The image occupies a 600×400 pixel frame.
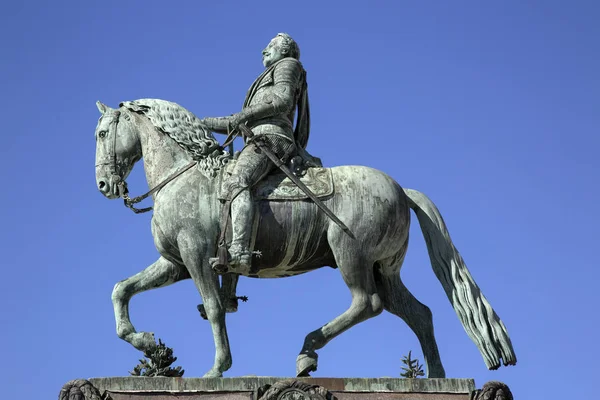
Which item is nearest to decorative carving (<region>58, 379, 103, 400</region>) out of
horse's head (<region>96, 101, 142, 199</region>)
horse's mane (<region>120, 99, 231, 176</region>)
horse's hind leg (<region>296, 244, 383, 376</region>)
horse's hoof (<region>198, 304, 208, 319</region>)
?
horse's hoof (<region>198, 304, 208, 319</region>)

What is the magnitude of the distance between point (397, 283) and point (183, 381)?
2.91 metres

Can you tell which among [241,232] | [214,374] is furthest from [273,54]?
[214,374]

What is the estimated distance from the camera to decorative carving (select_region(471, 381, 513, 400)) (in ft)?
47.4

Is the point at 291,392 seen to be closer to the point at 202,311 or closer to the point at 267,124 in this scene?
the point at 202,311

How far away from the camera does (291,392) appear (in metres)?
14.3

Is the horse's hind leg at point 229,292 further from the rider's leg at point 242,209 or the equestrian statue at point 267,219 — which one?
the rider's leg at point 242,209

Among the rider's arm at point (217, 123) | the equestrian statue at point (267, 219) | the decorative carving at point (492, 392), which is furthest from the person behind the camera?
the rider's arm at point (217, 123)

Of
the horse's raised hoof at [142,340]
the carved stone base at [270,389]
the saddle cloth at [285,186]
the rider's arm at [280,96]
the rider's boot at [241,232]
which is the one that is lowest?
the carved stone base at [270,389]

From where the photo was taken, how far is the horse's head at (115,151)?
51.6ft

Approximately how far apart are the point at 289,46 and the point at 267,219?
7.96ft

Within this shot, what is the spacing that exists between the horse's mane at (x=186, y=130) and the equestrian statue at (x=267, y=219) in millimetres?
14

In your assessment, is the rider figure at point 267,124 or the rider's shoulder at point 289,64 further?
the rider's shoulder at point 289,64

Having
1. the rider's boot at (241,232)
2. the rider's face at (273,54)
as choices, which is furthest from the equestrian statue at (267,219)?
the rider's face at (273,54)

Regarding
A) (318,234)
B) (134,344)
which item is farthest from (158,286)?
(318,234)
